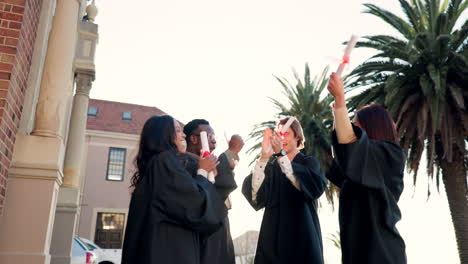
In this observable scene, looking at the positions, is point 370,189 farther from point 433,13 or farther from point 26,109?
point 433,13

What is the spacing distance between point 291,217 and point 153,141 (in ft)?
4.42

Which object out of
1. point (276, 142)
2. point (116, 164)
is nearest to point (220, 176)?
point (276, 142)

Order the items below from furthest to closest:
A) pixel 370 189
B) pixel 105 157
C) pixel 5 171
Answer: pixel 105 157 → pixel 5 171 → pixel 370 189

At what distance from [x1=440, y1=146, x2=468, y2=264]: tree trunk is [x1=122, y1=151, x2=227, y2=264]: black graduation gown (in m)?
12.3

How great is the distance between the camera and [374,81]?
599 inches

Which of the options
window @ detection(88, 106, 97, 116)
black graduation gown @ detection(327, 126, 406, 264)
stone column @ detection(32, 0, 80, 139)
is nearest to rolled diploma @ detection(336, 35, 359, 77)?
black graduation gown @ detection(327, 126, 406, 264)

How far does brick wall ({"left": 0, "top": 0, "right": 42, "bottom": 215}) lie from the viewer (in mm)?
3818

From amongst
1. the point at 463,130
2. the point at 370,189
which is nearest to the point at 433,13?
the point at 463,130

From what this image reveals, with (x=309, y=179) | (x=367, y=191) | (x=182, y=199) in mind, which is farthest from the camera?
(x=309, y=179)

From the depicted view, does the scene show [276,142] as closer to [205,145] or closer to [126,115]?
[205,145]

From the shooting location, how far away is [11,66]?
3854mm

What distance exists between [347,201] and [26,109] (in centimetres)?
394

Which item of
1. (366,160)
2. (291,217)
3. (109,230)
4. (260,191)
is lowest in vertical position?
(109,230)

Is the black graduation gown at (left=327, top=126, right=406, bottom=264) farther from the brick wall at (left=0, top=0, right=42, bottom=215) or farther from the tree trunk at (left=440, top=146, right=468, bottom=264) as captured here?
the tree trunk at (left=440, top=146, right=468, bottom=264)
